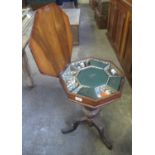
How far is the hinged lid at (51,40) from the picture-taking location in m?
1.22

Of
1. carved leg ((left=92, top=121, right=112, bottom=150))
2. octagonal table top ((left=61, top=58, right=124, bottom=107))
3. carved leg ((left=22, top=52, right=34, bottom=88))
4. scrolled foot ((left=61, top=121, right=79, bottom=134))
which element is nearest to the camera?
octagonal table top ((left=61, top=58, right=124, bottom=107))

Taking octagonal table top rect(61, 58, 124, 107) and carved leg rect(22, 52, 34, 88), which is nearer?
octagonal table top rect(61, 58, 124, 107)

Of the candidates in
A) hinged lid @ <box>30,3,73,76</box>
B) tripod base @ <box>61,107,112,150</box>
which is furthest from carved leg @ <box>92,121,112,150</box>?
hinged lid @ <box>30,3,73,76</box>

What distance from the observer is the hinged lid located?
1220 mm

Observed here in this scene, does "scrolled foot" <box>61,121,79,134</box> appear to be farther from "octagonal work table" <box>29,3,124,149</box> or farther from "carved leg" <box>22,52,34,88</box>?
"carved leg" <box>22,52,34,88</box>

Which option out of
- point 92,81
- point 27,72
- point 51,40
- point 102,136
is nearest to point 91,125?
point 102,136

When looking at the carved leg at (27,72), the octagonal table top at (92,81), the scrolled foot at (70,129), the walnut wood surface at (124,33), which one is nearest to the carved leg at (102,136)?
the scrolled foot at (70,129)

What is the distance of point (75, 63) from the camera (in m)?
1.44

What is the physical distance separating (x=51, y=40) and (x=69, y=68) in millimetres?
246

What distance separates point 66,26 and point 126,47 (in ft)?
3.24

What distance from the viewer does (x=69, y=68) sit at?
55.1 inches

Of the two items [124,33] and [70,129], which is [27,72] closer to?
[70,129]
